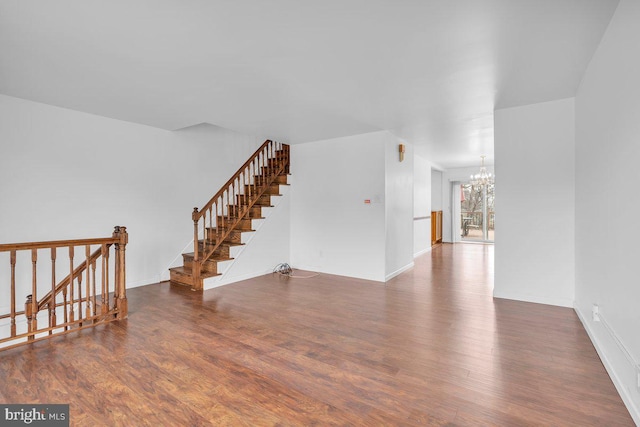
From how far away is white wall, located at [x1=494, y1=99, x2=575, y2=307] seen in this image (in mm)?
3639

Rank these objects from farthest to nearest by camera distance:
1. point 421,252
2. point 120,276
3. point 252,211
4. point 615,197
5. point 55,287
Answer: point 421,252 < point 252,211 < point 120,276 < point 55,287 < point 615,197

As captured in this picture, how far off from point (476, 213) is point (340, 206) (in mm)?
7252

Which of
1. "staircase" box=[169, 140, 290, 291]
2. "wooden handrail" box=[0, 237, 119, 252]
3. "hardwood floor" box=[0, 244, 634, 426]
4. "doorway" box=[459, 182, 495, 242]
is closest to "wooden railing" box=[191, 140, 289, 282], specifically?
"staircase" box=[169, 140, 290, 291]

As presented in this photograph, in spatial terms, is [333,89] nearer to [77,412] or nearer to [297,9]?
[297,9]

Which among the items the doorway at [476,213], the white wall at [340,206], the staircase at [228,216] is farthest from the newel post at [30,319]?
the doorway at [476,213]

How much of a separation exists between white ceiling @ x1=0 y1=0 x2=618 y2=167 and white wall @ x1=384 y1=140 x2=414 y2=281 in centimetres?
113

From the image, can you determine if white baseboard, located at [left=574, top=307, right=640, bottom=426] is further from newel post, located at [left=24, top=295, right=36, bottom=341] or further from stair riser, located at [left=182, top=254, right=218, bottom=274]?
stair riser, located at [left=182, top=254, right=218, bottom=274]

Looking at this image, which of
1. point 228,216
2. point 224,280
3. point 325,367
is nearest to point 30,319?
point 224,280

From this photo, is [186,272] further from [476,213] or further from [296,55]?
[476,213]

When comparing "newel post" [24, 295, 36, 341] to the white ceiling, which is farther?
"newel post" [24, 295, 36, 341]

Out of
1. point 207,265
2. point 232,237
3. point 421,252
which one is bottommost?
point 421,252

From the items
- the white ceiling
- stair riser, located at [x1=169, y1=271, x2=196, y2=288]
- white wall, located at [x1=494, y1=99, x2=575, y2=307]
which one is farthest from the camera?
stair riser, located at [x1=169, y1=271, x2=196, y2=288]

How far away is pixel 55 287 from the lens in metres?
3.08

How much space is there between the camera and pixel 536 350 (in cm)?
257
